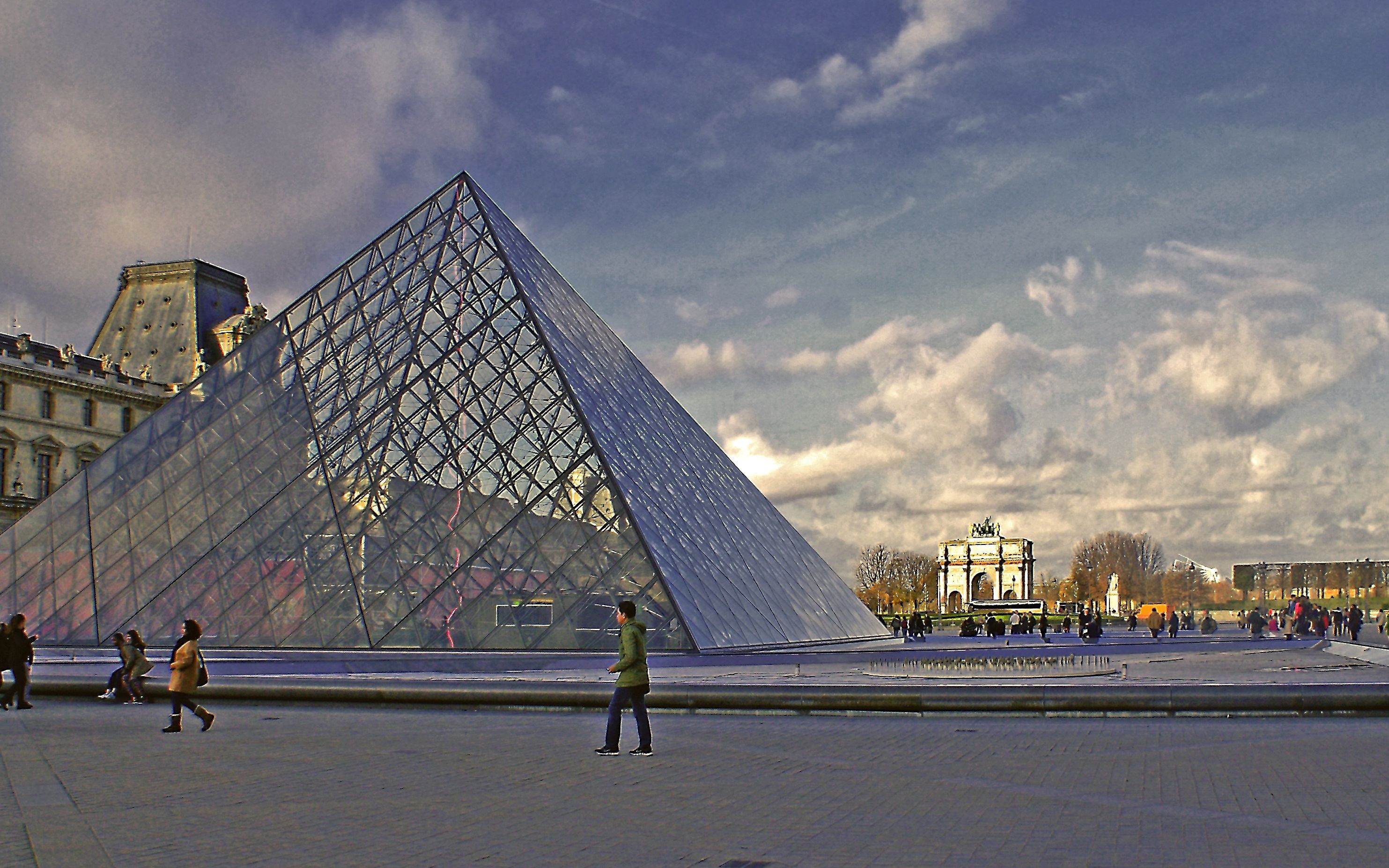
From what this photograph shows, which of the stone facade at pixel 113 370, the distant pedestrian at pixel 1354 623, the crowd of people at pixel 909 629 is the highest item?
the stone facade at pixel 113 370

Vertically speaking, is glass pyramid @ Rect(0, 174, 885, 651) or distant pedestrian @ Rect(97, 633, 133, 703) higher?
glass pyramid @ Rect(0, 174, 885, 651)

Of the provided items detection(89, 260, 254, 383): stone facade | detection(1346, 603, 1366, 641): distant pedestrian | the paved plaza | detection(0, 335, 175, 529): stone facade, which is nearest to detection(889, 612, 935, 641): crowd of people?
detection(1346, 603, 1366, 641): distant pedestrian

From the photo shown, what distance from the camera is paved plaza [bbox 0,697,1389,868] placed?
5.98 metres

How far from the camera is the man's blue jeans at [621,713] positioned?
9.75 meters

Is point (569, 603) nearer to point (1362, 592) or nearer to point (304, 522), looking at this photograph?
point (304, 522)

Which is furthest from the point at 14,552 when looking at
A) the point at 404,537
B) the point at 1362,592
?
the point at 1362,592

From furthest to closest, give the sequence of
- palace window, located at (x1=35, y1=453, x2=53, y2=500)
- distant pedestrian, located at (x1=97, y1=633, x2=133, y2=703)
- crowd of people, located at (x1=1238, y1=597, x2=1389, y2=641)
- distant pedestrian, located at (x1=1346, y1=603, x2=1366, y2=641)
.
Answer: palace window, located at (x1=35, y1=453, x2=53, y2=500) < crowd of people, located at (x1=1238, y1=597, x2=1389, y2=641) < distant pedestrian, located at (x1=1346, y1=603, x2=1366, y2=641) < distant pedestrian, located at (x1=97, y1=633, x2=133, y2=703)

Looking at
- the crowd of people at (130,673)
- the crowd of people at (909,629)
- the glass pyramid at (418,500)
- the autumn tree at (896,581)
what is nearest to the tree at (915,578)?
the autumn tree at (896,581)

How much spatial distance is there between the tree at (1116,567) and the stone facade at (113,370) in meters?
85.9

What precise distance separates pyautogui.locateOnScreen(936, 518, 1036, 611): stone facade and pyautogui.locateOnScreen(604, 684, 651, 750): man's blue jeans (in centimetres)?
11634

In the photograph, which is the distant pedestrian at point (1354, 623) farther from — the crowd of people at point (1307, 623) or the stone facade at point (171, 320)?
the stone facade at point (171, 320)

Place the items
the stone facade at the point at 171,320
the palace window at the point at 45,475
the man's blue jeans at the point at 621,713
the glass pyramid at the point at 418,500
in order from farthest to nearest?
the stone facade at the point at 171,320 → the palace window at the point at 45,475 → the glass pyramid at the point at 418,500 → the man's blue jeans at the point at 621,713

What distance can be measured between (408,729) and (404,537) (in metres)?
11.3

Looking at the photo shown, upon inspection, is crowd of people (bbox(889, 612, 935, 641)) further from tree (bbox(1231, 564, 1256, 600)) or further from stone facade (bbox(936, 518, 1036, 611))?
stone facade (bbox(936, 518, 1036, 611))
